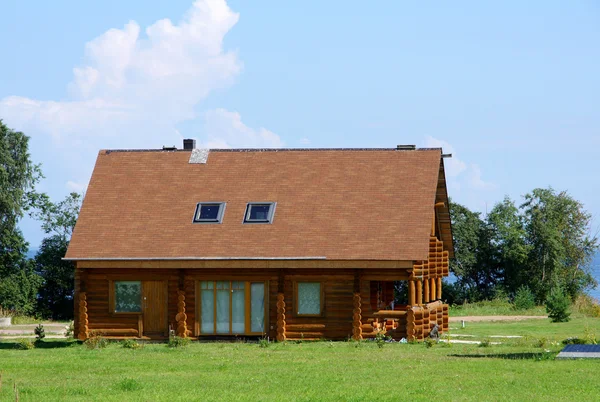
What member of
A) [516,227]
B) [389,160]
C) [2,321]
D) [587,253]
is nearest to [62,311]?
[2,321]

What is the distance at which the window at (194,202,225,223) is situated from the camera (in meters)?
35.0

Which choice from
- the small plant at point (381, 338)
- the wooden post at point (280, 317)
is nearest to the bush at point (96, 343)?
the wooden post at point (280, 317)

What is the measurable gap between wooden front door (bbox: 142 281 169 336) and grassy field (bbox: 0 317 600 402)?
2008 mm

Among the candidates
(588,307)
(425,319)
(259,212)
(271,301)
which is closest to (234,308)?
(271,301)

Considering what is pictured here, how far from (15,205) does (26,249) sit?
2.31 meters

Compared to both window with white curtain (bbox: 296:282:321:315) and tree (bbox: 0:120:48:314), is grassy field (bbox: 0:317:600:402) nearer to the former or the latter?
window with white curtain (bbox: 296:282:321:315)

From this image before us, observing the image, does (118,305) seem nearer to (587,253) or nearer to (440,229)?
(440,229)

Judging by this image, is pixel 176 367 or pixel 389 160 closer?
pixel 176 367

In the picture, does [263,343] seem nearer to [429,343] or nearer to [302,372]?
[429,343]

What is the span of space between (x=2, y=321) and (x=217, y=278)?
662 inches

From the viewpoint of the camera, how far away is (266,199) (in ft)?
116

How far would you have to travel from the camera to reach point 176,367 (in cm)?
2509

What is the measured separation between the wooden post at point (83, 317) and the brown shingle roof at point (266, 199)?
142 cm

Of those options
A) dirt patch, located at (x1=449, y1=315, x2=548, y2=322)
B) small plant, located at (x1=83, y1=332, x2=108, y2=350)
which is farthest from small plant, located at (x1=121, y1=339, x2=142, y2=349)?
dirt patch, located at (x1=449, y1=315, x2=548, y2=322)
